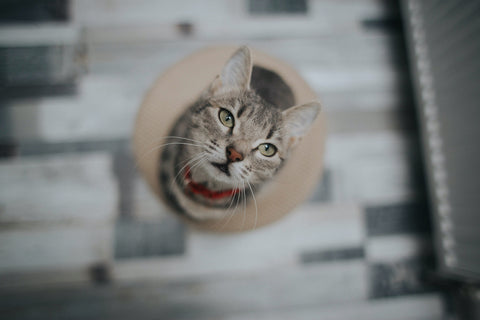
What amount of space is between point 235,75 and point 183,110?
11.4 inches

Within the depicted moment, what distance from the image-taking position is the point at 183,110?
95cm

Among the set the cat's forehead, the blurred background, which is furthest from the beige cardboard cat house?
the blurred background

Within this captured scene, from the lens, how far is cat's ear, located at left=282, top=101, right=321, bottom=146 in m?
0.69

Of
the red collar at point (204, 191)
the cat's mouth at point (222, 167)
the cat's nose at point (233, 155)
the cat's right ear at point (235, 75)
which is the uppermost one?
the cat's right ear at point (235, 75)

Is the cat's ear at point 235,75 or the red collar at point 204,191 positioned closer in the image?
the cat's ear at point 235,75

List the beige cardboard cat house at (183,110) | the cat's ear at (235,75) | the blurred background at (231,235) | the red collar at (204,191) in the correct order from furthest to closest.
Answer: the blurred background at (231,235) → the beige cardboard cat house at (183,110) → the red collar at (204,191) → the cat's ear at (235,75)

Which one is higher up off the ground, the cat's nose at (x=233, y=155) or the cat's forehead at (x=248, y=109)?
the cat's forehead at (x=248, y=109)

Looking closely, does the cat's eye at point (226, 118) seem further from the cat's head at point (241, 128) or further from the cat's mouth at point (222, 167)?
the cat's mouth at point (222, 167)

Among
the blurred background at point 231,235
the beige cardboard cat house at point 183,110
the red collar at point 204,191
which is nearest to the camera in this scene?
the red collar at point 204,191

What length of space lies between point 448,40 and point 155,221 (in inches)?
56.1

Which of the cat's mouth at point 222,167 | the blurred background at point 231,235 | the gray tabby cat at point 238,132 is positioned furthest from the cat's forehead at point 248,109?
the blurred background at point 231,235

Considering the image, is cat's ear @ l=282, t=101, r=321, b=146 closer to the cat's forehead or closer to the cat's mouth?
the cat's forehead

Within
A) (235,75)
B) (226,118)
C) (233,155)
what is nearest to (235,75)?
(235,75)

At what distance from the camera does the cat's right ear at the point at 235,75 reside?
0.68 m
